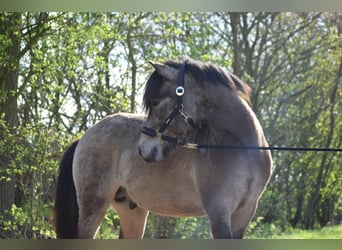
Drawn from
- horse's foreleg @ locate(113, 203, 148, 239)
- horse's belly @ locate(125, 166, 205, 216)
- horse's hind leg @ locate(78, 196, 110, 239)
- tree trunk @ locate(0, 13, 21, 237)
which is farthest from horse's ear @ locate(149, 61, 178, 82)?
tree trunk @ locate(0, 13, 21, 237)

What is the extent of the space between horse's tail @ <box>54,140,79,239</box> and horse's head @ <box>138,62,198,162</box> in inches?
37.2

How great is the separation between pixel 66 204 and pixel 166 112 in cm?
118

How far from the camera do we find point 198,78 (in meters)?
3.40

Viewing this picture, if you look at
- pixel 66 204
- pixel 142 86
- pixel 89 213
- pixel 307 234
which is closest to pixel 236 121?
pixel 89 213

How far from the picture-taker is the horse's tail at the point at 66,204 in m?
3.97

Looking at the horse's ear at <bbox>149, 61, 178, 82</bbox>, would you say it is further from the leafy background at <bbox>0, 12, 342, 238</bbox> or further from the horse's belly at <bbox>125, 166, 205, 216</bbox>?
the leafy background at <bbox>0, 12, 342, 238</bbox>

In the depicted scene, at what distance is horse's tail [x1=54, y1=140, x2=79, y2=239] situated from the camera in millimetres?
3975

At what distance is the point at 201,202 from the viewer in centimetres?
350

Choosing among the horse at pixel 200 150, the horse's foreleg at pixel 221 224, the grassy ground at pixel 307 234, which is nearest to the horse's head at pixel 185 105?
the horse at pixel 200 150

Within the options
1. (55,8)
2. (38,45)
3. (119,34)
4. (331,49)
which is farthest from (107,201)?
(331,49)

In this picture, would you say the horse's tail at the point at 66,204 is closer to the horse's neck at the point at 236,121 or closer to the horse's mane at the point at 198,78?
the horse's mane at the point at 198,78

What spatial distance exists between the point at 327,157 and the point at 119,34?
112 inches
